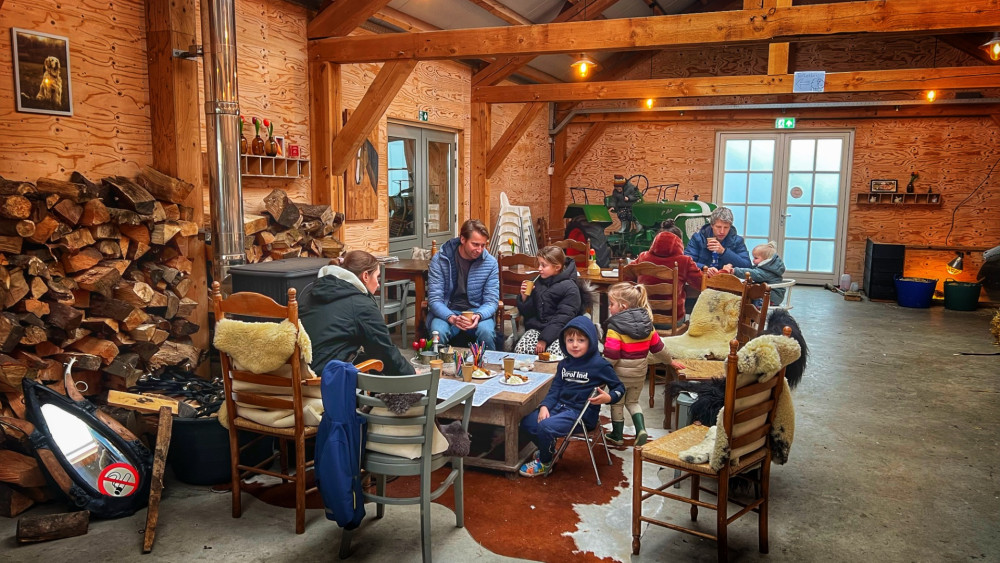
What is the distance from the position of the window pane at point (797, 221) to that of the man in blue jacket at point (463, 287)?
8141mm

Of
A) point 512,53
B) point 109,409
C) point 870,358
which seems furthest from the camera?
point 870,358

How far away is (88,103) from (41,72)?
0.30 meters

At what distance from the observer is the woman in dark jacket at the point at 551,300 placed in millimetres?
4730

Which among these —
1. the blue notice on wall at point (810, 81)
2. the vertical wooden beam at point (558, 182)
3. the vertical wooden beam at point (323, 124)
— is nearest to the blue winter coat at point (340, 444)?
the vertical wooden beam at point (323, 124)

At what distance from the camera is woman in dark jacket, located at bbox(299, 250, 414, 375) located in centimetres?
323

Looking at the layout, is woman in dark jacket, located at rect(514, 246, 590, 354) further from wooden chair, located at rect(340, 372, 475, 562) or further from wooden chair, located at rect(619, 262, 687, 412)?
wooden chair, located at rect(340, 372, 475, 562)

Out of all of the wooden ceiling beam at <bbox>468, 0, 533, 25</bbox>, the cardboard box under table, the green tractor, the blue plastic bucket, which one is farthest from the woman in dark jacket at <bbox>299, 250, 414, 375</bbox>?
the blue plastic bucket

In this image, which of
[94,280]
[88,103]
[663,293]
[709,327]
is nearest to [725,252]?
[663,293]

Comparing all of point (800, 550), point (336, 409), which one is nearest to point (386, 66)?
point (336, 409)

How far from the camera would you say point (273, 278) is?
4176 millimetres

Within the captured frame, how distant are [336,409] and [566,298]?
8.06ft

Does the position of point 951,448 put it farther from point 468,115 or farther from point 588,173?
point 588,173

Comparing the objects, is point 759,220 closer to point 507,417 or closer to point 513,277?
point 513,277

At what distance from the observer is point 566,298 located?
188 inches
